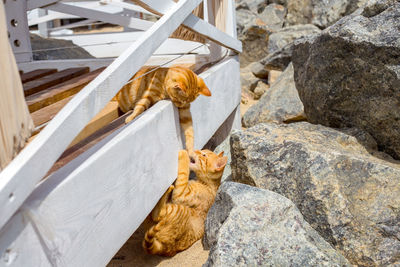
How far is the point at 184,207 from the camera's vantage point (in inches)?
106

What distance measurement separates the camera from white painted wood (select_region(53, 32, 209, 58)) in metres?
5.51

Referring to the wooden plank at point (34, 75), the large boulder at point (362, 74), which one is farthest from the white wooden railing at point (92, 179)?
the wooden plank at point (34, 75)

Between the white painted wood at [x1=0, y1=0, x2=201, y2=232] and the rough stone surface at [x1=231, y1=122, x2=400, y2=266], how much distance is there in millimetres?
1107

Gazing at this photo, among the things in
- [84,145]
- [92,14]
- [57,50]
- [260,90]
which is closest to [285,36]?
[260,90]

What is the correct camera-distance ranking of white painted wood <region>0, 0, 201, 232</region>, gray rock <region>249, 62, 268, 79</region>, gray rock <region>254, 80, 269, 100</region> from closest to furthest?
white painted wood <region>0, 0, 201, 232</region>, gray rock <region>254, 80, 269, 100</region>, gray rock <region>249, 62, 268, 79</region>

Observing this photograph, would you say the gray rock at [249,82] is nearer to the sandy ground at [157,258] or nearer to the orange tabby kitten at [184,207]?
the orange tabby kitten at [184,207]

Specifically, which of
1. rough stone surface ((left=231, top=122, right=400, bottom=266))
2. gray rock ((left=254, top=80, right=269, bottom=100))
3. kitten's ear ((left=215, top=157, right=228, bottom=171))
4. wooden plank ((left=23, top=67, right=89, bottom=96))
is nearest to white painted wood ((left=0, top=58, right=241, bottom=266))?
kitten's ear ((left=215, top=157, right=228, bottom=171))

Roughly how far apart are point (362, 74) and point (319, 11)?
7.51 meters

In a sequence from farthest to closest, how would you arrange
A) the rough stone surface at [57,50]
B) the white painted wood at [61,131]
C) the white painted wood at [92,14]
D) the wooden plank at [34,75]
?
the rough stone surface at [57,50]
the white painted wood at [92,14]
the wooden plank at [34,75]
the white painted wood at [61,131]

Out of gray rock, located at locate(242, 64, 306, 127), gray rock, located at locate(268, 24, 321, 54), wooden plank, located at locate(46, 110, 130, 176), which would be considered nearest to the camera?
wooden plank, located at locate(46, 110, 130, 176)

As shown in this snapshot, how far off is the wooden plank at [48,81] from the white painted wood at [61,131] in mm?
1099

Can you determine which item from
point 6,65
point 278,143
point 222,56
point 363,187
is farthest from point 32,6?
point 363,187

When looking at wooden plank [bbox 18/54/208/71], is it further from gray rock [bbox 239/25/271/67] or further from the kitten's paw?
gray rock [bbox 239/25/271/67]

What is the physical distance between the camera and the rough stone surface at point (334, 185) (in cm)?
230
